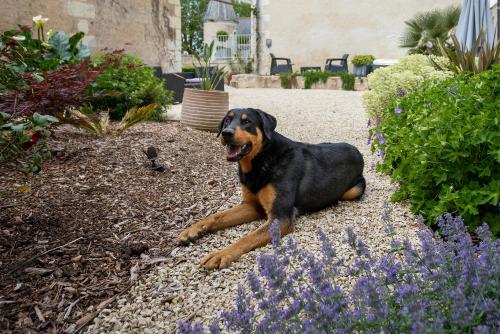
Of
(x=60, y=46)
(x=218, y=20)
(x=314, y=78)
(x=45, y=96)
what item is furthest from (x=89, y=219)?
(x=218, y=20)

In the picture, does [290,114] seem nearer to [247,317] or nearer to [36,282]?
[36,282]

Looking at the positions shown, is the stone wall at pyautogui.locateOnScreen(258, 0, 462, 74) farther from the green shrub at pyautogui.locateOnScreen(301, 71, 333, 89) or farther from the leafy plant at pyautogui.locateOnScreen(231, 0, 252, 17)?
the leafy plant at pyautogui.locateOnScreen(231, 0, 252, 17)

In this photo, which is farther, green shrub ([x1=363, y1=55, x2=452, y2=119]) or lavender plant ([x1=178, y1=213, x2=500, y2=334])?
green shrub ([x1=363, y1=55, x2=452, y2=119])

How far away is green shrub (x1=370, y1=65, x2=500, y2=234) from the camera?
3.10 metres

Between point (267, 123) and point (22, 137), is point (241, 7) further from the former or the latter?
point (22, 137)

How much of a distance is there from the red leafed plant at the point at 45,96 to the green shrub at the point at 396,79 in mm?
4917

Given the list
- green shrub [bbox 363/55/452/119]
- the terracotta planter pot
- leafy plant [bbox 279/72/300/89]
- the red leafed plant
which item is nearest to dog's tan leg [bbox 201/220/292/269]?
the red leafed plant

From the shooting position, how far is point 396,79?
24.2 ft

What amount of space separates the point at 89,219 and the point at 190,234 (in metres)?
0.82

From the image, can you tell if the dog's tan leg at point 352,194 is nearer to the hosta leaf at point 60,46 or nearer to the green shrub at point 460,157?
the green shrub at point 460,157

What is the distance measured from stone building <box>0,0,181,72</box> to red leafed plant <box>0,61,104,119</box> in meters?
4.77

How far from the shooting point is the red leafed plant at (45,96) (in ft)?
9.61

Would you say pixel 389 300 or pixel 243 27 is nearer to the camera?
pixel 389 300

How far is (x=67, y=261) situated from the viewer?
3.00 m
